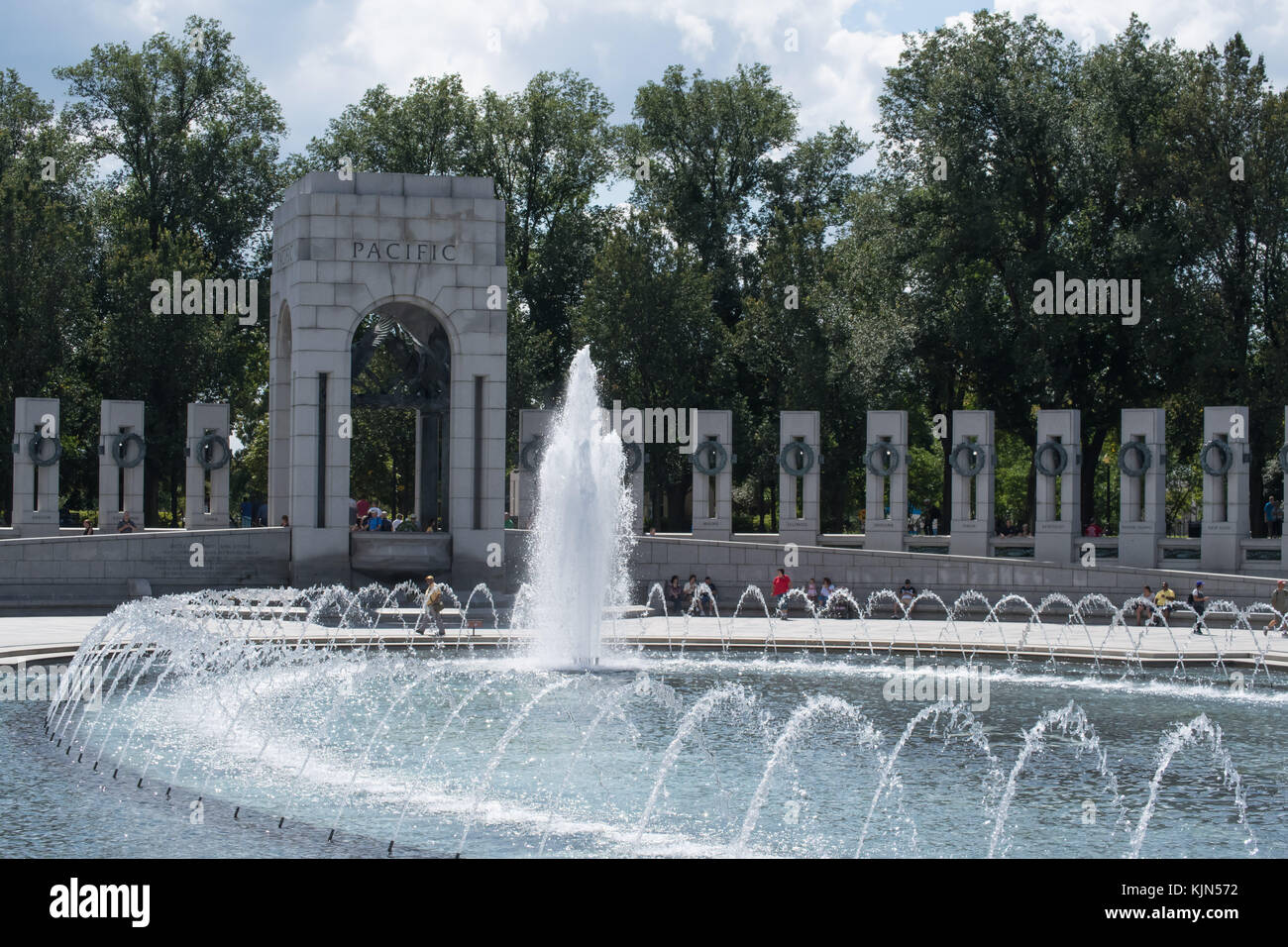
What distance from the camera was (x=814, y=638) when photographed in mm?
24531

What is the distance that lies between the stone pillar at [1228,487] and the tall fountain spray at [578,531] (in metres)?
14.1

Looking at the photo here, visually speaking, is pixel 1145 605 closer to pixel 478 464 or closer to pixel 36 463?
pixel 478 464

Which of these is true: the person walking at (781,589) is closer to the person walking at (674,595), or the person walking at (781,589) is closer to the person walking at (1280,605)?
the person walking at (674,595)

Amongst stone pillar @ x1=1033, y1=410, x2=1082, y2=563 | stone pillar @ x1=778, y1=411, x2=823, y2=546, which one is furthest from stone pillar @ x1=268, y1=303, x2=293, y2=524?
stone pillar @ x1=1033, y1=410, x2=1082, y2=563

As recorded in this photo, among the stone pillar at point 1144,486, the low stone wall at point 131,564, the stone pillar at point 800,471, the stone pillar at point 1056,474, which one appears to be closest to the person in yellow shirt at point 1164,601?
the stone pillar at point 1144,486

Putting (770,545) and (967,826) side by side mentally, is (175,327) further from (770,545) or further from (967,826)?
(967,826)

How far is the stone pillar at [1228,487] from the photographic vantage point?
102 feet

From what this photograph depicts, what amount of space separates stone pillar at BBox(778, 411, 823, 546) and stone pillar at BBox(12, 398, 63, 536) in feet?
52.4

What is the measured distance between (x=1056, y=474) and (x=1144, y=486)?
6.11 ft

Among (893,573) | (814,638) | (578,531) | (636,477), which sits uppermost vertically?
(636,477)

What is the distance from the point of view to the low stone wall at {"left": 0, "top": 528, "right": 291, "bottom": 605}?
92.4 feet

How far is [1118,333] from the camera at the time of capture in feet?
142

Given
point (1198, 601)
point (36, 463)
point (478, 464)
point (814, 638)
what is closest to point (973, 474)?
point (1198, 601)

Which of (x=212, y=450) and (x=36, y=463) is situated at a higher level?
(x=212, y=450)
